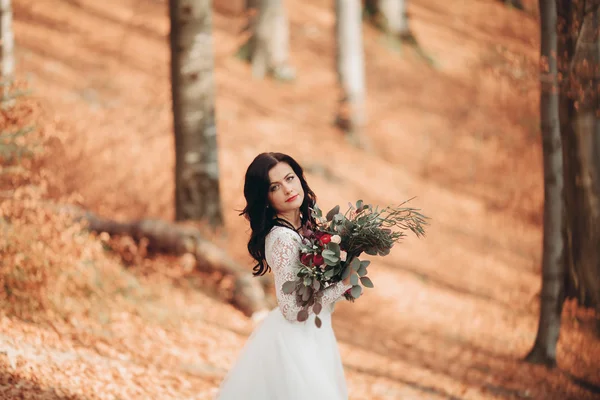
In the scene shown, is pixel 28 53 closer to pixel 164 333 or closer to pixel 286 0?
pixel 164 333

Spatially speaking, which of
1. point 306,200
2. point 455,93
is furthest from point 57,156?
point 455,93

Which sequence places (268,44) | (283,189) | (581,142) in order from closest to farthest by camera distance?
1. (283,189)
2. (581,142)
3. (268,44)

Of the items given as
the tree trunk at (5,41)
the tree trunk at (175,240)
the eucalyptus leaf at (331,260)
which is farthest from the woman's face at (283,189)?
the tree trunk at (5,41)

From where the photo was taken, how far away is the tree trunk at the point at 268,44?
47.6 ft

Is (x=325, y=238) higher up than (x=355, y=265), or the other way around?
(x=325, y=238)

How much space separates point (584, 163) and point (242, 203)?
215 inches

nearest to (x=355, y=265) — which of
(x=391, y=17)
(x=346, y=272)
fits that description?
(x=346, y=272)

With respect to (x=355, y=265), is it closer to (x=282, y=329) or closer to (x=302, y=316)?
(x=302, y=316)

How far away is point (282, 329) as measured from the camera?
348cm

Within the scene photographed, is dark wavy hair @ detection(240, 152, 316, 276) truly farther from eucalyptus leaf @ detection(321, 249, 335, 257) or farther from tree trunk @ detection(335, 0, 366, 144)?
tree trunk @ detection(335, 0, 366, 144)

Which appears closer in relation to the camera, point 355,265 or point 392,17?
point 355,265

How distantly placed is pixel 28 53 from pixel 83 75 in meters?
1.08

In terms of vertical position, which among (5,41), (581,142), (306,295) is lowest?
(306,295)

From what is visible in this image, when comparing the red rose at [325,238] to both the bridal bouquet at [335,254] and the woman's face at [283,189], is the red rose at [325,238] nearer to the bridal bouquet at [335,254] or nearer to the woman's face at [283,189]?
the bridal bouquet at [335,254]
